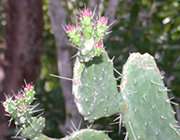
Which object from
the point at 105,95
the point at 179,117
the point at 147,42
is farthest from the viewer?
the point at 147,42

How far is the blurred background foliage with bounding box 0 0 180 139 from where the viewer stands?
319 centimetres

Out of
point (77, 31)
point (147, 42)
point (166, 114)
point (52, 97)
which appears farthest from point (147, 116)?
point (52, 97)

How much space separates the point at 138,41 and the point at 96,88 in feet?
5.35

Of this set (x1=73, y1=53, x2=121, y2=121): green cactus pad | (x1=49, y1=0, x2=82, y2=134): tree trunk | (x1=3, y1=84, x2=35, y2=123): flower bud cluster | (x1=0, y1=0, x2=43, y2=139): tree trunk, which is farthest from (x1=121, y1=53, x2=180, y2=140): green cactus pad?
(x1=0, y1=0, x2=43, y2=139): tree trunk

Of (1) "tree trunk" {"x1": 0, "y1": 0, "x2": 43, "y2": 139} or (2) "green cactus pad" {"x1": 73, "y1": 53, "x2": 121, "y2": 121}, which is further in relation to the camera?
(1) "tree trunk" {"x1": 0, "y1": 0, "x2": 43, "y2": 139}

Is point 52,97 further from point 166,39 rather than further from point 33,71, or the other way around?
point 166,39

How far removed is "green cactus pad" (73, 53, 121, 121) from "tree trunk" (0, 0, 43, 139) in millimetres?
1624

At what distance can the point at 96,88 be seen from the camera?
1.62 metres

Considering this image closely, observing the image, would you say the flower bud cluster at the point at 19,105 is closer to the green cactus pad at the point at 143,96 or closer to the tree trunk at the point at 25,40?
the green cactus pad at the point at 143,96

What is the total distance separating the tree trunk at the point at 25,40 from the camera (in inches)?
128

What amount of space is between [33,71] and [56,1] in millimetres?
501

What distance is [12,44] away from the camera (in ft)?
10.8

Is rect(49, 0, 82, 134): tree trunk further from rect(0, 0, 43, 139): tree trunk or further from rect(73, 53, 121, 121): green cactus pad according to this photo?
rect(73, 53, 121, 121): green cactus pad

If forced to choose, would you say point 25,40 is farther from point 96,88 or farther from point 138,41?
point 96,88
